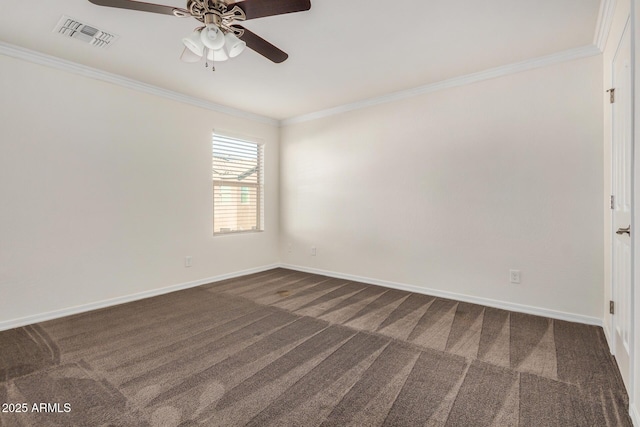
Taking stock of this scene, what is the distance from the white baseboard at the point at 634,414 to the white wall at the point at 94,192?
4.18m

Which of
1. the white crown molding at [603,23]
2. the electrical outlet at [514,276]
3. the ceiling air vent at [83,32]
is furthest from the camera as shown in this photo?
the electrical outlet at [514,276]

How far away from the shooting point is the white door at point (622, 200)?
1.76 metres

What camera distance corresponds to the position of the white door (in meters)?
1.76

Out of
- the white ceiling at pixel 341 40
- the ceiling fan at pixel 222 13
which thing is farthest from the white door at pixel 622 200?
the ceiling fan at pixel 222 13

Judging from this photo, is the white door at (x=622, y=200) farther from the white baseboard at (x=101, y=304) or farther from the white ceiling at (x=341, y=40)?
the white baseboard at (x=101, y=304)

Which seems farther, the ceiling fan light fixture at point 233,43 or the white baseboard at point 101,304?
the white baseboard at point 101,304

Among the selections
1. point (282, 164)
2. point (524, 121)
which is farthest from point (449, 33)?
point (282, 164)

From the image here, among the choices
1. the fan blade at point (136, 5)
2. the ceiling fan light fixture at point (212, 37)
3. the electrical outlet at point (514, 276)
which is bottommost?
the electrical outlet at point (514, 276)

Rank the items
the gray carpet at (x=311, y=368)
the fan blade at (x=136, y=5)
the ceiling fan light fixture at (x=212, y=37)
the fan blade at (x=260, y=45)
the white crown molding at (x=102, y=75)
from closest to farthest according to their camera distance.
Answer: the gray carpet at (x=311, y=368)
the fan blade at (x=136, y=5)
the ceiling fan light fixture at (x=212, y=37)
the fan blade at (x=260, y=45)
the white crown molding at (x=102, y=75)

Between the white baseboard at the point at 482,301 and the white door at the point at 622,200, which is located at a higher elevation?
the white door at the point at 622,200

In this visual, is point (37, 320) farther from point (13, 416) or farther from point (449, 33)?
point (449, 33)

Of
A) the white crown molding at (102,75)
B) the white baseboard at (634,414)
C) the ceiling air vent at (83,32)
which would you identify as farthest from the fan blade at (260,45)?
the white baseboard at (634,414)

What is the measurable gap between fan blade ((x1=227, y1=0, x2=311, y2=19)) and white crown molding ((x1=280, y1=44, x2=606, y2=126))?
2370 millimetres

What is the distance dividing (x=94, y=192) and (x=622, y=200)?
4559mm
